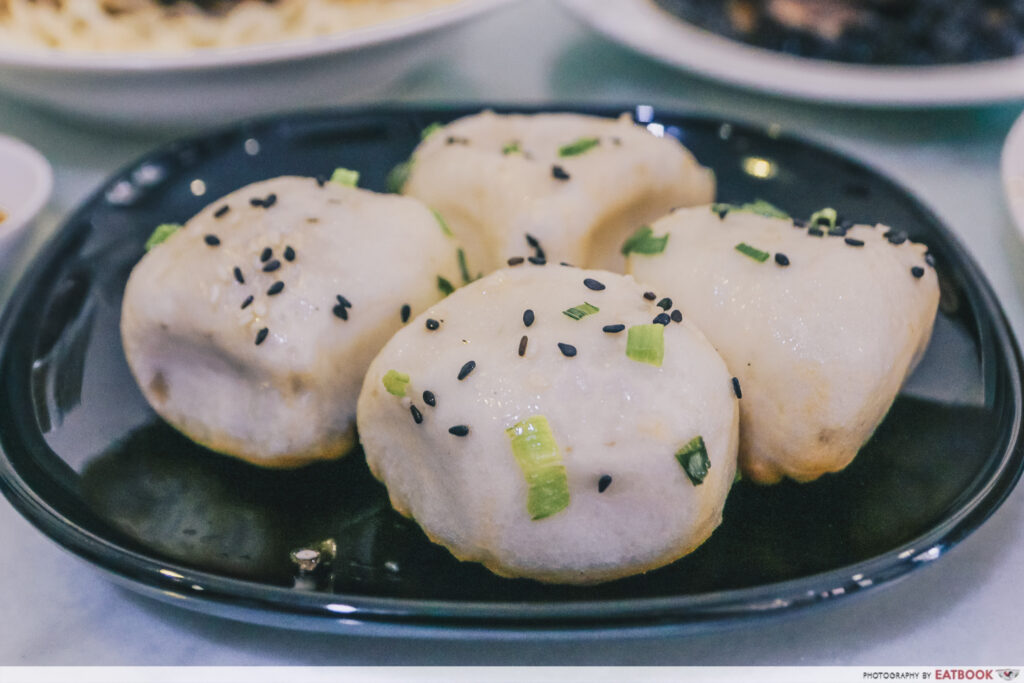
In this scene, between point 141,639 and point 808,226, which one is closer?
point 141,639

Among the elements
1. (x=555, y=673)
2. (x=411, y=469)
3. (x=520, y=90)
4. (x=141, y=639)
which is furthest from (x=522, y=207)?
(x=520, y=90)

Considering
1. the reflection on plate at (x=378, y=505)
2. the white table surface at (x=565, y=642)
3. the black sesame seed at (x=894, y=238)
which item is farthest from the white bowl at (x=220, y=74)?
the black sesame seed at (x=894, y=238)

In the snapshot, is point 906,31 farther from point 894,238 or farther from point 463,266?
point 463,266

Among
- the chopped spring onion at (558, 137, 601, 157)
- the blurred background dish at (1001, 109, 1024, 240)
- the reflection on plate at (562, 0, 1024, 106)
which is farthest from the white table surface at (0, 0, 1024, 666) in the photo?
the reflection on plate at (562, 0, 1024, 106)

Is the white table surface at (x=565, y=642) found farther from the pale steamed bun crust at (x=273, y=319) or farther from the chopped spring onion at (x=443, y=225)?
the chopped spring onion at (x=443, y=225)

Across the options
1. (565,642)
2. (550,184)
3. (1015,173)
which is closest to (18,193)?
(550,184)

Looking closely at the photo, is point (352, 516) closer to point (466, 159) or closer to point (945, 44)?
point (466, 159)

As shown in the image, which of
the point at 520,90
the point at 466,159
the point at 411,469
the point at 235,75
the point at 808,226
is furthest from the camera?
the point at 520,90
